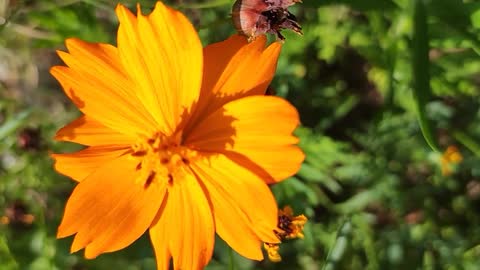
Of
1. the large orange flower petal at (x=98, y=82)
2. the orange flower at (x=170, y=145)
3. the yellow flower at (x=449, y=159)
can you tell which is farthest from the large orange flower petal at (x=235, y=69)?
the yellow flower at (x=449, y=159)

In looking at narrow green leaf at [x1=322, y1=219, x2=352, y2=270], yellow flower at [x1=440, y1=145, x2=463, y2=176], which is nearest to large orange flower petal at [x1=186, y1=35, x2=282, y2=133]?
narrow green leaf at [x1=322, y1=219, x2=352, y2=270]

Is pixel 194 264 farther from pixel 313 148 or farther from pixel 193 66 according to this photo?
pixel 313 148

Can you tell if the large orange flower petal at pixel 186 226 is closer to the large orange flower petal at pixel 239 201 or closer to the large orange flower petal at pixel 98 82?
the large orange flower petal at pixel 239 201

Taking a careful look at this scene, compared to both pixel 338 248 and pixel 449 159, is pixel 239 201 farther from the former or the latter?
pixel 449 159

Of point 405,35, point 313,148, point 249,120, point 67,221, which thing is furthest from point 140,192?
point 405,35

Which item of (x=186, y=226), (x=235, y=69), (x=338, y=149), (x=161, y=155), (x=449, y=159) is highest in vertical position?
(x=235, y=69)

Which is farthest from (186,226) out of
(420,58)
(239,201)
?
(420,58)
